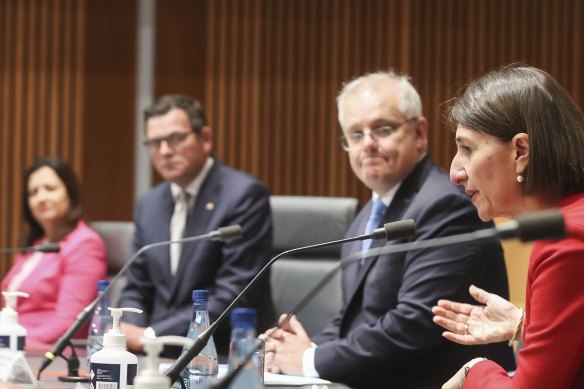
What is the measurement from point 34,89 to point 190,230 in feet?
7.52

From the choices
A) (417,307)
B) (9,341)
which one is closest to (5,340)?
(9,341)

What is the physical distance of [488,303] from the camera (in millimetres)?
2150

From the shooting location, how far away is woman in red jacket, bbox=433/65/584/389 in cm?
169

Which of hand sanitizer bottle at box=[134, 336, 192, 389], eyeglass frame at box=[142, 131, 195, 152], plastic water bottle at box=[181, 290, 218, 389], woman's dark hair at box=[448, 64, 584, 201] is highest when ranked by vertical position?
woman's dark hair at box=[448, 64, 584, 201]

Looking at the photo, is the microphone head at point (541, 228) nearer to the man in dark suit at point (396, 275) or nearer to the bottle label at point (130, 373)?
the bottle label at point (130, 373)

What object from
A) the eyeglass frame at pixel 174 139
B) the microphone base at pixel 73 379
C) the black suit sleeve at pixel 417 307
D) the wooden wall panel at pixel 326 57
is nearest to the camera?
the microphone base at pixel 73 379

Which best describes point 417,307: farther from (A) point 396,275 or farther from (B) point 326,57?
(B) point 326,57

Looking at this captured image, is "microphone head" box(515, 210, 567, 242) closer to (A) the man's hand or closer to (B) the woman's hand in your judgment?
(B) the woman's hand

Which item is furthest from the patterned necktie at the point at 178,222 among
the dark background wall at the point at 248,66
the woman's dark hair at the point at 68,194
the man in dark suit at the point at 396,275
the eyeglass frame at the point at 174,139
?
the dark background wall at the point at 248,66

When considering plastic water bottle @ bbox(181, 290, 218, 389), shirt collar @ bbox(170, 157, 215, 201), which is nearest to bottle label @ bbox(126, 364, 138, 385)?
plastic water bottle @ bbox(181, 290, 218, 389)

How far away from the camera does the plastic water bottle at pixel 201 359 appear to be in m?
2.16

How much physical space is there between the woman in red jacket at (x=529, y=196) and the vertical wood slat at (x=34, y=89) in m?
4.02

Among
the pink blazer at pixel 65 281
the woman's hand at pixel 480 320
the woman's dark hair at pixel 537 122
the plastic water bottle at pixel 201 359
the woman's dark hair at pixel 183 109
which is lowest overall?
the pink blazer at pixel 65 281

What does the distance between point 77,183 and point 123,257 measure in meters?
0.50
